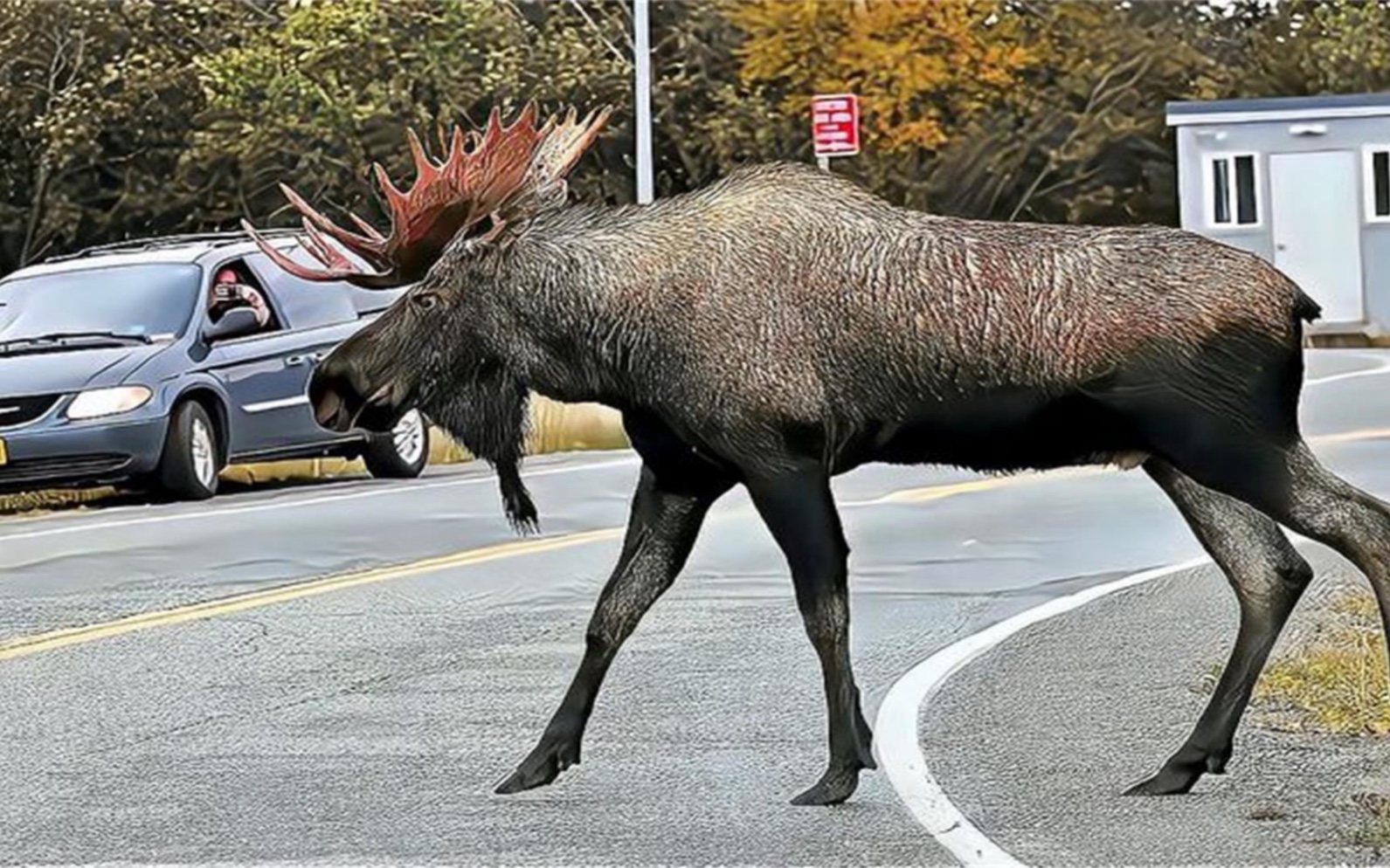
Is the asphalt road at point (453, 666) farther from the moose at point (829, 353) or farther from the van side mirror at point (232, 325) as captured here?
the van side mirror at point (232, 325)

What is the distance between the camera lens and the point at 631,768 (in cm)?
919

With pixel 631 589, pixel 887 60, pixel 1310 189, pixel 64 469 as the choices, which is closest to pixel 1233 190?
pixel 1310 189

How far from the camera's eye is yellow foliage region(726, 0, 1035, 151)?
46.1 metres

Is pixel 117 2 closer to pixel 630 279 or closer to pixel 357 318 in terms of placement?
pixel 357 318

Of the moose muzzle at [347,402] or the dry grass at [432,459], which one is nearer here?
the moose muzzle at [347,402]

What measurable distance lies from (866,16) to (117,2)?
11.3m

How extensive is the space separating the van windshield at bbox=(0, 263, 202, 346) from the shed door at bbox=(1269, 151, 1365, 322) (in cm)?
2529

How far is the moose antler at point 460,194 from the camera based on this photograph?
8.65m

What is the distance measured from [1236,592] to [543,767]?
206 centimetres

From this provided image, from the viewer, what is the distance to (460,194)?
28.4 ft

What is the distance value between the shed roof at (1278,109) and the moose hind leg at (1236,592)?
3504cm

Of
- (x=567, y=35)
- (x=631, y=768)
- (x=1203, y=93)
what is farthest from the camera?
(x=1203, y=93)

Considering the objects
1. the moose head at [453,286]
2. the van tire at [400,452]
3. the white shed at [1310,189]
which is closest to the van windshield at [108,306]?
the van tire at [400,452]

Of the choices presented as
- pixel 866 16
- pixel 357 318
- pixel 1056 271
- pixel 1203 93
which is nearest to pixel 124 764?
pixel 1056 271
